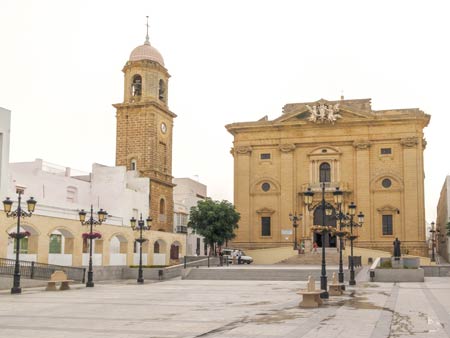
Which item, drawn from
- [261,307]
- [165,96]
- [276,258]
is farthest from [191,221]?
[261,307]

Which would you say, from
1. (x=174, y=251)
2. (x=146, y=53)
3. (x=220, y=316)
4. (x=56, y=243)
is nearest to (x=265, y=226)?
(x=174, y=251)

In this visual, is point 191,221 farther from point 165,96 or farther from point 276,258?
point 165,96

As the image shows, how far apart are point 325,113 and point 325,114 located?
10 cm

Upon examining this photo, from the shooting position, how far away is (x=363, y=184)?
58406 millimetres

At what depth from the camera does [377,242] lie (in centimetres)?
5712

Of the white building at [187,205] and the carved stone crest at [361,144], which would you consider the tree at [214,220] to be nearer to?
the white building at [187,205]

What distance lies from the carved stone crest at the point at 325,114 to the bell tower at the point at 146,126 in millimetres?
13811

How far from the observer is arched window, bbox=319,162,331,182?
59.9 meters

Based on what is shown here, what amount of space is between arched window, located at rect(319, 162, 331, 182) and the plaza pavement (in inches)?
1395

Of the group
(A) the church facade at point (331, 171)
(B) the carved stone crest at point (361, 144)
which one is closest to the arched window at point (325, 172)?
(A) the church facade at point (331, 171)

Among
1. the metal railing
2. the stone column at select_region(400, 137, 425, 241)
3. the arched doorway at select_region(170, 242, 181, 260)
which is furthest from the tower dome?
the metal railing

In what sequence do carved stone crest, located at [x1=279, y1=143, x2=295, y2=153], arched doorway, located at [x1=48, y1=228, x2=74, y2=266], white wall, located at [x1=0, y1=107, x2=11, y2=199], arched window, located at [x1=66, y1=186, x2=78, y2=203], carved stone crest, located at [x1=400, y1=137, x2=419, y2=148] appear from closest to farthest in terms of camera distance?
1. arched doorway, located at [x1=48, y1=228, x2=74, y2=266]
2. white wall, located at [x1=0, y1=107, x2=11, y2=199]
3. arched window, located at [x1=66, y1=186, x2=78, y2=203]
4. carved stone crest, located at [x1=400, y1=137, x2=419, y2=148]
5. carved stone crest, located at [x1=279, y1=143, x2=295, y2=153]

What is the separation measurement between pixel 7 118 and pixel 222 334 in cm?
2799

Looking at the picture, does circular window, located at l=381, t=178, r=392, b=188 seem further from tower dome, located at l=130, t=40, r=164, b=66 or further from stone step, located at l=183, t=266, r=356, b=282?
tower dome, located at l=130, t=40, r=164, b=66
